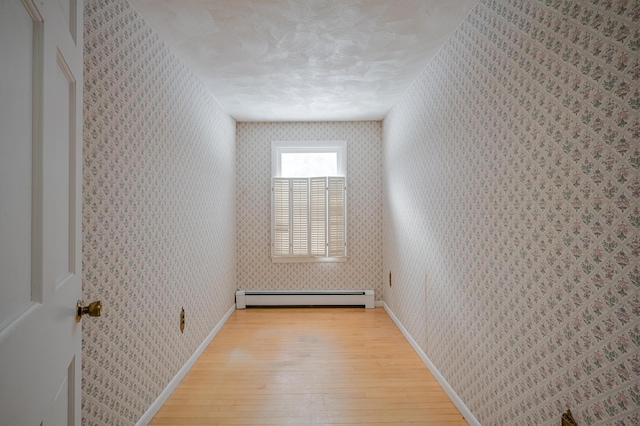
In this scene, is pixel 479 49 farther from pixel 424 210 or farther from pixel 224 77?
pixel 224 77

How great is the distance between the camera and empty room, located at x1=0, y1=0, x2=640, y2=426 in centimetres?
78

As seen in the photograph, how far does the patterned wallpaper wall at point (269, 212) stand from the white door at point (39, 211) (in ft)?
11.3

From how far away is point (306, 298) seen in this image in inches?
167

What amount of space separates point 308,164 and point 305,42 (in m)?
2.24

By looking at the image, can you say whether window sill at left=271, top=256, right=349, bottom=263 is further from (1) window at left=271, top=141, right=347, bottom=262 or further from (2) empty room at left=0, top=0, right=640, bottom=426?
(2) empty room at left=0, top=0, right=640, bottom=426

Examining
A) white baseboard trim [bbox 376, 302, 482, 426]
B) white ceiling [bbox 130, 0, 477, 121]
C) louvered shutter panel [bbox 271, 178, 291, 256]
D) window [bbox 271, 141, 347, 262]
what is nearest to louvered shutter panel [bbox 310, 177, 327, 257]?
window [bbox 271, 141, 347, 262]

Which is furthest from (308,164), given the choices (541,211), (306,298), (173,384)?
(541,211)

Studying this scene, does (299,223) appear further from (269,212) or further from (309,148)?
(309,148)

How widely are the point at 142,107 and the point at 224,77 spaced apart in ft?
3.66

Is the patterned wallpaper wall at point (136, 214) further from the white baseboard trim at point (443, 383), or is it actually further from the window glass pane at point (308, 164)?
the white baseboard trim at point (443, 383)

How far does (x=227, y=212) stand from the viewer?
3.92 meters

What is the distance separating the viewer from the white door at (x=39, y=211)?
1.88 ft

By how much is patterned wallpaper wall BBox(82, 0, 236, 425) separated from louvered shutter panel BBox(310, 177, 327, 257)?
5.31ft

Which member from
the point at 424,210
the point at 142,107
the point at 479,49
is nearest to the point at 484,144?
the point at 479,49
